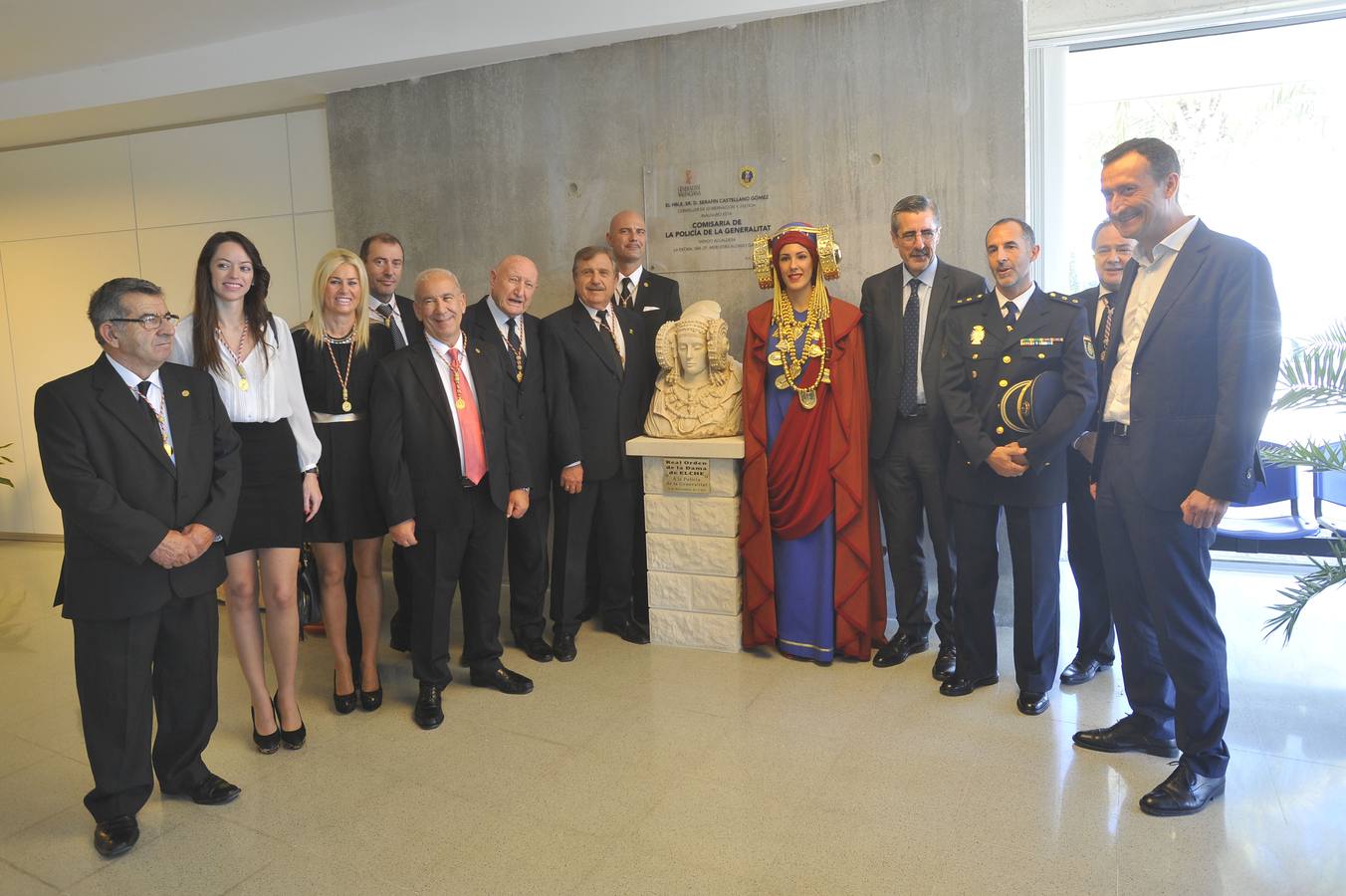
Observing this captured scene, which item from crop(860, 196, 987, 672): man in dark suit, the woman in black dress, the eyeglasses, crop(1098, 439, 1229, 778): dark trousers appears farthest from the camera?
crop(860, 196, 987, 672): man in dark suit

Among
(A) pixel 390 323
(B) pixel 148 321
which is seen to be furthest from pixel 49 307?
(B) pixel 148 321

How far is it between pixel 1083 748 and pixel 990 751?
1.04 ft

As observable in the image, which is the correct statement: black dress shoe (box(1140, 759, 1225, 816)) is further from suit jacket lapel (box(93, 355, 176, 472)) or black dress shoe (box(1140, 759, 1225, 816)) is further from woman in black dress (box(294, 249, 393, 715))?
suit jacket lapel (box(93, 355, 176, 472))

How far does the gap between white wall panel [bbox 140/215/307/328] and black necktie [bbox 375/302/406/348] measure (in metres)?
2.61

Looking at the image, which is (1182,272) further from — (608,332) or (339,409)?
(339,409)

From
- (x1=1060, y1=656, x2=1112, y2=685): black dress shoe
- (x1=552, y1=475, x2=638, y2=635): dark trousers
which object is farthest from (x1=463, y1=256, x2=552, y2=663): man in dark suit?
(x1=1060, y1=656, x2=1112, y2=685): black dress shoe

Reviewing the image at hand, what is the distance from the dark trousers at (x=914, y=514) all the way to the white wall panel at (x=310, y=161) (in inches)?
166

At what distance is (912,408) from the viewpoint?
3.77 metres

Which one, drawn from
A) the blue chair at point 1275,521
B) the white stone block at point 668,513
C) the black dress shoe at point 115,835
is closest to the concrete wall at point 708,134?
the white stone block at point 668,513

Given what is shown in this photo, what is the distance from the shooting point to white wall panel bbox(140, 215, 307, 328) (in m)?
6.19

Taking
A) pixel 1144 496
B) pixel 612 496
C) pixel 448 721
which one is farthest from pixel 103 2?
pixel 1144 496

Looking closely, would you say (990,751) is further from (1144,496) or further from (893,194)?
(893,194)

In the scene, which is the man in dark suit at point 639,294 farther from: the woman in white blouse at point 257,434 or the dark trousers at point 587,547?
the woman in white blouse at point 257,434

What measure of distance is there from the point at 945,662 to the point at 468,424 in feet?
7.14
